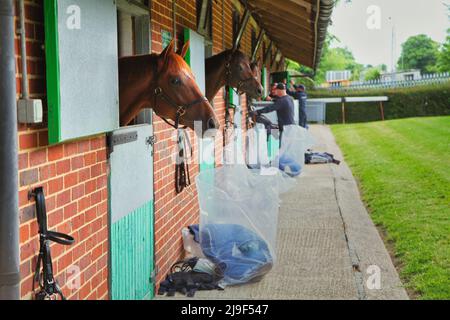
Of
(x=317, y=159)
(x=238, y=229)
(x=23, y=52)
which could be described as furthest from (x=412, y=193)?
(x=23, y=52)

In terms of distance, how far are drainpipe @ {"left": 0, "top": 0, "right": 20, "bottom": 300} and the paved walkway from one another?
9.73ft

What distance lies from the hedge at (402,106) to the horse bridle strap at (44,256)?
28.9 m

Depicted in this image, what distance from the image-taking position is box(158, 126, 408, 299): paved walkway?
18.1 ft

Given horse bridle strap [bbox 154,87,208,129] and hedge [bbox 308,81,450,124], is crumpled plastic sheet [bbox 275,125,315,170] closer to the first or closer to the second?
horse bridle strap [bbox 154,87,208,129]

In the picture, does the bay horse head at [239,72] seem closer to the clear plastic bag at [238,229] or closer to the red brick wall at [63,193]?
the clear plastic bag at [238,229]

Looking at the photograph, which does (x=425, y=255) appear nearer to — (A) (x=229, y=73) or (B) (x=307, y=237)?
(B) (x=307, y=237)

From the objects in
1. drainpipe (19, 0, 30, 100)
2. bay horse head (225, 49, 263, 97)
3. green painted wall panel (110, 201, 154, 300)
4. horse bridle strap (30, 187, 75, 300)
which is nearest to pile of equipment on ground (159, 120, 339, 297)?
green painted wall panel (110, 201, 154, 300)

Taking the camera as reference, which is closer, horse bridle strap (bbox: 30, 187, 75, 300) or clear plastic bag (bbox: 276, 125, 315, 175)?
horse bridle strap (bbox: 30, 187, 75, 300)

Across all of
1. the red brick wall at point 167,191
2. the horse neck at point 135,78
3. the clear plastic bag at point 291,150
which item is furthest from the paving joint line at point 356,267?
the clear plastic bag at point 291,150

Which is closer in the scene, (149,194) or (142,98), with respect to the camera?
(142,98)

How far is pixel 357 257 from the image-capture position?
662 cm

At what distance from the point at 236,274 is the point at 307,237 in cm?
208

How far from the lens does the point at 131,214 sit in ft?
14.9

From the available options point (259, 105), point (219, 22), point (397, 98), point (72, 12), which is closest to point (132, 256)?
point (72, 12)
